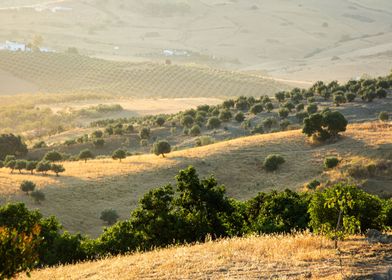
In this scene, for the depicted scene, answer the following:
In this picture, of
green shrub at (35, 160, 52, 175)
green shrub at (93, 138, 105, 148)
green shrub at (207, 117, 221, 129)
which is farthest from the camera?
green shrub at (207, 117, 221, 129)

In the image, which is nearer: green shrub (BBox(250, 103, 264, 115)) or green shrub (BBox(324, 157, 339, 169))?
green shrub (BBox(324, 157, 339, 169))

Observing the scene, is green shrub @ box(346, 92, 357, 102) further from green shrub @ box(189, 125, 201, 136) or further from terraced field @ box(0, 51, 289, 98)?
terraced field @ box(0, 51, 289, 98)

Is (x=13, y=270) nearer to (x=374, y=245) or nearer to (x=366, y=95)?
(x=374, y=245)

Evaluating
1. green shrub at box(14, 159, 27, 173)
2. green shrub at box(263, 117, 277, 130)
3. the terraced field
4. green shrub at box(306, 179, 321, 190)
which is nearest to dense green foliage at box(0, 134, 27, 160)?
green shrub at box(14, 159, 27, 173)

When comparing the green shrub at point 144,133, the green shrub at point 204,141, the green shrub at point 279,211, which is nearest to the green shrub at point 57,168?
the green shrub at point 204,141

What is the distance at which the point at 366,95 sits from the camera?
88.2 m

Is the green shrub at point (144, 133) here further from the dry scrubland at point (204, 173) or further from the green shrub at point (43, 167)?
the green shrub at point (43, 167)

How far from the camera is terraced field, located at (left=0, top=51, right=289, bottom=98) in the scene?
160 m

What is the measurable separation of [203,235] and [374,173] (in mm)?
29497

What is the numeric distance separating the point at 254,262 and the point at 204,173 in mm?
37745

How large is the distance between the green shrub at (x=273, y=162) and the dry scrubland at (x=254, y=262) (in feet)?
112

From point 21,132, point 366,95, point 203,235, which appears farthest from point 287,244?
point 21,132

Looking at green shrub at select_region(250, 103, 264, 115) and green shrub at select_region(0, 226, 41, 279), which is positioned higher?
green shrub at select_region(0, 226, 41, 279)

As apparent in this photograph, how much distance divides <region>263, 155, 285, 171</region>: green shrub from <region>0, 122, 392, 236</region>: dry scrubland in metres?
0.62
